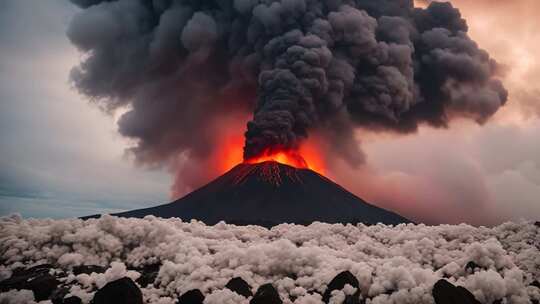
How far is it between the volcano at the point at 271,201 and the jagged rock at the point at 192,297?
11512cm

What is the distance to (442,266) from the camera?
20.8m

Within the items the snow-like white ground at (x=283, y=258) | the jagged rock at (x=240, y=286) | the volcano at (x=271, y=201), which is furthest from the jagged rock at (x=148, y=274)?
the volcano at (x=271, y=201)

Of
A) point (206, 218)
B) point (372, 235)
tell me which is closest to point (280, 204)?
point (206, 218)

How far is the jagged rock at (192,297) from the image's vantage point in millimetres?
16438

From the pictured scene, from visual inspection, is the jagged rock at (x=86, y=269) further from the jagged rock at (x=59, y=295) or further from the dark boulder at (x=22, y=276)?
the jagged rock at (x=59, y=295)

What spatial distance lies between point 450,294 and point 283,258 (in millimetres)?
6396

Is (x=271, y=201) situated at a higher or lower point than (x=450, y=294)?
higher

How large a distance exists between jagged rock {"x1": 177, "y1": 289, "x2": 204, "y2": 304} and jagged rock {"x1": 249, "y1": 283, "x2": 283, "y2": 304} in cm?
193

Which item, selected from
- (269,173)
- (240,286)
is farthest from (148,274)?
(269,173)

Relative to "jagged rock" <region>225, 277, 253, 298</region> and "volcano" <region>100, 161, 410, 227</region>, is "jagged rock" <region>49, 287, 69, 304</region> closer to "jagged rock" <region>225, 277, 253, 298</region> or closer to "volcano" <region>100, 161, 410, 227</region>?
"jagged rock" <region>225, 277, 253, 298</region>

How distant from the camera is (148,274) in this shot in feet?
63.4

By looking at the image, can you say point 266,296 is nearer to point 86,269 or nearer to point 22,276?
point 86,269

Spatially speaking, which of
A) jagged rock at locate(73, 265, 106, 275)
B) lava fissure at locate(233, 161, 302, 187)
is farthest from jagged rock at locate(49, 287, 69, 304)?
lava fissure at locate(233, 161, 302, 187)

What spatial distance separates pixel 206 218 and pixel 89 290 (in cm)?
11863
